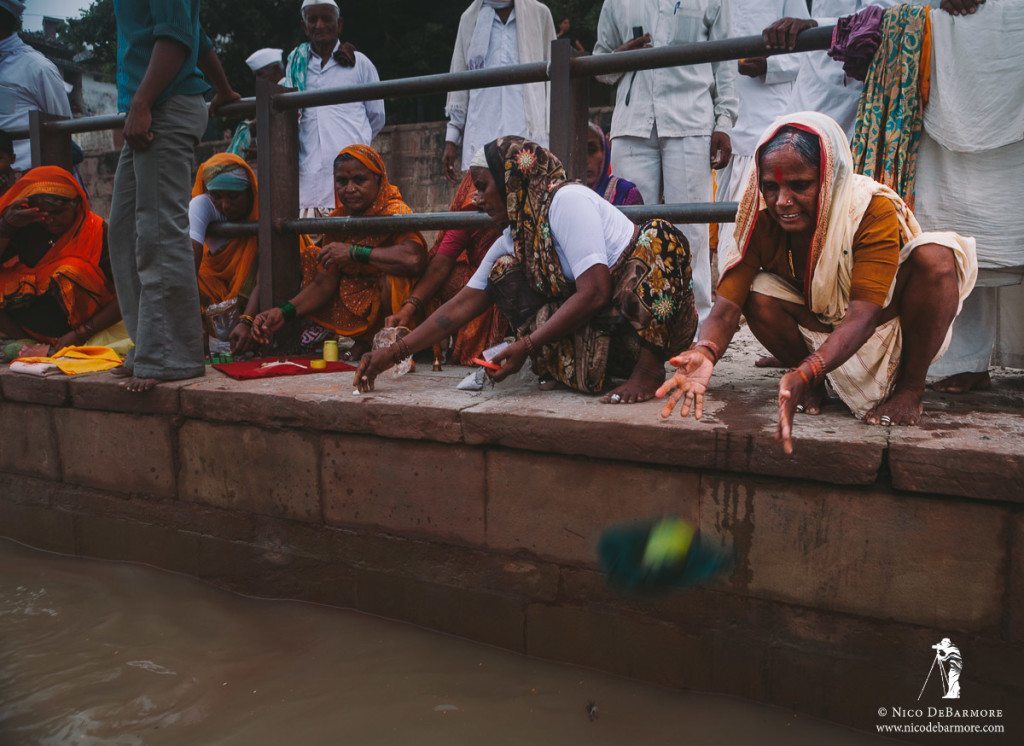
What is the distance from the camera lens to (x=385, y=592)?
2973 mm

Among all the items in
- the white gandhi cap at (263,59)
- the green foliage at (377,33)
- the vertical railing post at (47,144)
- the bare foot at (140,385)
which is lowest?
the bare foot at (140,385)

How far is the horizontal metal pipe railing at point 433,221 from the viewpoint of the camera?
10.4 ft

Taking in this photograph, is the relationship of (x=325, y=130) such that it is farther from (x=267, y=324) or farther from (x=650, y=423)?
(x=650, y=423)

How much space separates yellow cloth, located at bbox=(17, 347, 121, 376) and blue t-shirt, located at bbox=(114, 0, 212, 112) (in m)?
→ 1.17

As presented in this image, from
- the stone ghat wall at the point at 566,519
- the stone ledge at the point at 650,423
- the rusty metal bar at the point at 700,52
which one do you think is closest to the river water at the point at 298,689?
the stone ghat wall at the point at 566,519

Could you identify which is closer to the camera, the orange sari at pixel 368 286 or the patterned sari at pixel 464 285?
the patterned sari at pixel 464 285

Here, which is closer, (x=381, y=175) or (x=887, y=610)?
(x=887, y=610)

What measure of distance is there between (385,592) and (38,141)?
3868 mm

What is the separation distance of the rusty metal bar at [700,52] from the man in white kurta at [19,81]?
385 centimetres

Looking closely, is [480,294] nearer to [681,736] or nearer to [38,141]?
[681,736]

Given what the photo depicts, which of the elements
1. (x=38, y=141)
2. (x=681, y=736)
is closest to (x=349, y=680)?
(x=681, y=736)

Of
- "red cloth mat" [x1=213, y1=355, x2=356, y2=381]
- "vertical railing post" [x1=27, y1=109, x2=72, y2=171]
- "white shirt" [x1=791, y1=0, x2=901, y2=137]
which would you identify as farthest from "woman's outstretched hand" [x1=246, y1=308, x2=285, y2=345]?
"white shirt" [x1=791, y1=0, x2=901, y2=137]

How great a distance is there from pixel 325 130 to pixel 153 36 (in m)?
2.15

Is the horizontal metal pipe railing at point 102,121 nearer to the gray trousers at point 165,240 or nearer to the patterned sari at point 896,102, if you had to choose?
the gray trousers at point 165,240
